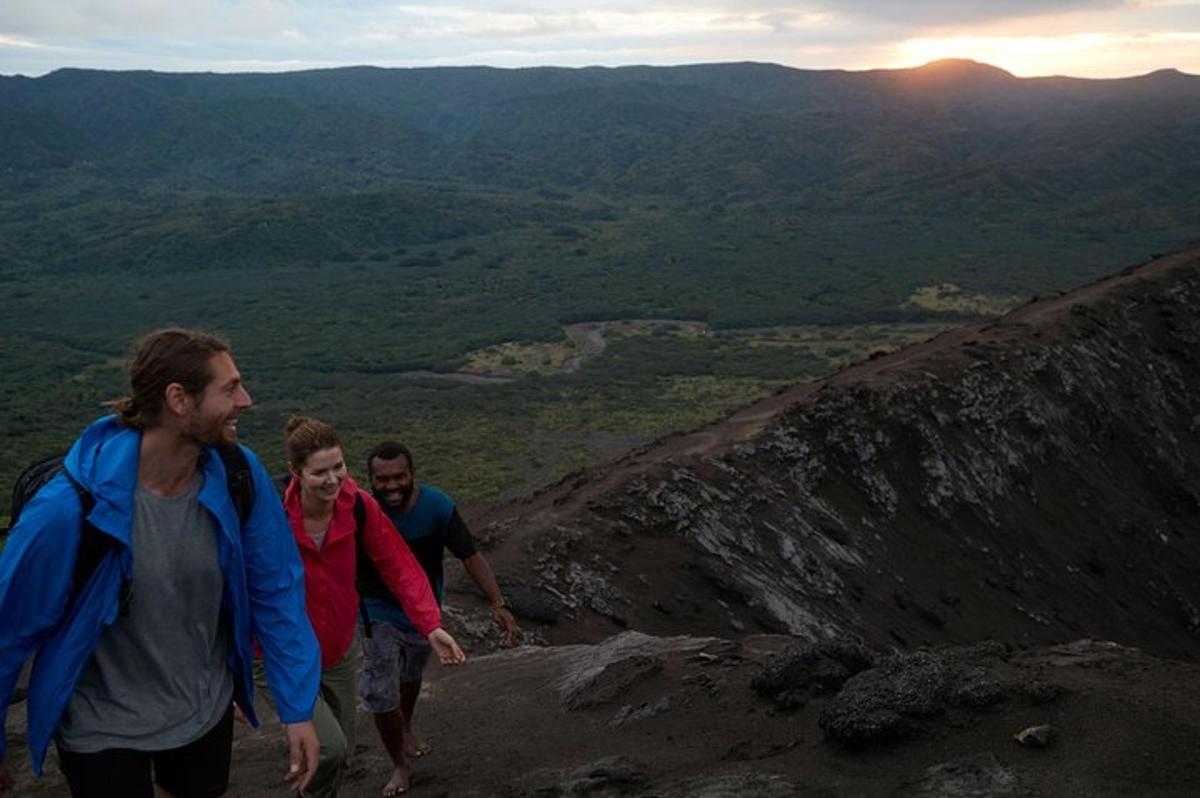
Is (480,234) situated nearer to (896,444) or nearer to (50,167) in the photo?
(50,167)

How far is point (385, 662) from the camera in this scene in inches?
245

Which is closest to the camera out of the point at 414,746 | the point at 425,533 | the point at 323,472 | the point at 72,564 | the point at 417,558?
the point at 72,564

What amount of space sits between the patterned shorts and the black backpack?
8.17 feet

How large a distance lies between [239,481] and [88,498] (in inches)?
20.2

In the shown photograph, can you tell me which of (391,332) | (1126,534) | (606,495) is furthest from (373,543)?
(391,332)

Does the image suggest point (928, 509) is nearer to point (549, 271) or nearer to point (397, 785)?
point (397, 785)

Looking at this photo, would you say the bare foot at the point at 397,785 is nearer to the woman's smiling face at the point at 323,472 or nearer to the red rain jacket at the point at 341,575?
the red rain jacket at the point at 341,575

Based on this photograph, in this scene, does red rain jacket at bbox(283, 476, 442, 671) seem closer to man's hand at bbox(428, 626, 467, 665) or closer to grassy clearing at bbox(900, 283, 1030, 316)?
man's hand at bbox(428, 626, 467, 665)

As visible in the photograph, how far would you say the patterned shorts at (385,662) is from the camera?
6180 mm

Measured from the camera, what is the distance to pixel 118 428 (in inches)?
146

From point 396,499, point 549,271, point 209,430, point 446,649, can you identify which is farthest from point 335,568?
point 549,271

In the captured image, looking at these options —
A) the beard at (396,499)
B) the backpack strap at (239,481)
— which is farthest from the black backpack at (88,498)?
the beard at (396,499)

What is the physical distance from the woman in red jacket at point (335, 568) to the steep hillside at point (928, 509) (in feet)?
26.4

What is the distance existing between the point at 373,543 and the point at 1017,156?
184 meters
